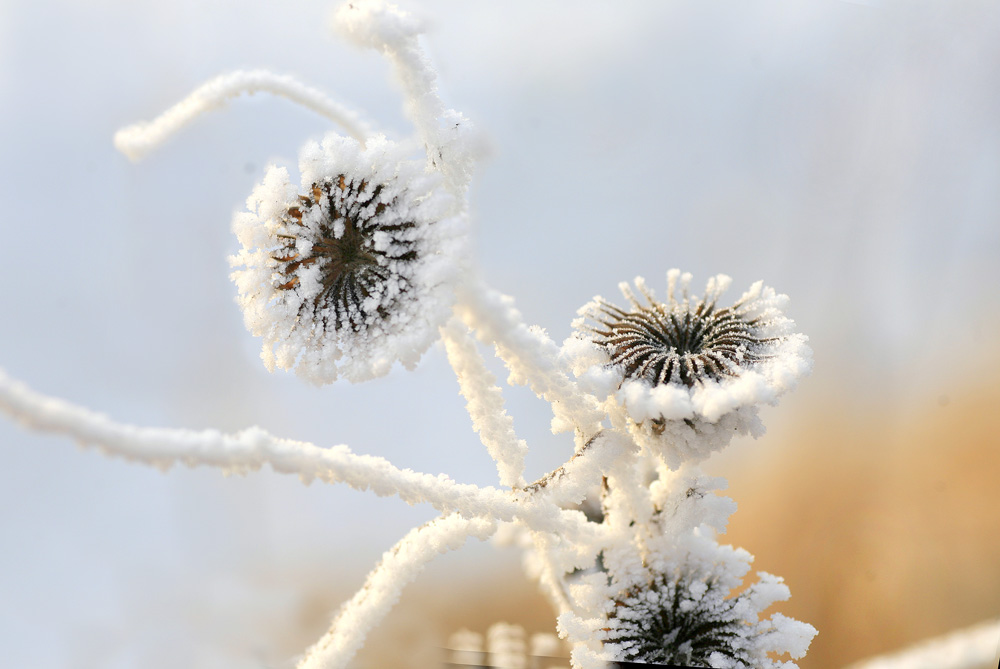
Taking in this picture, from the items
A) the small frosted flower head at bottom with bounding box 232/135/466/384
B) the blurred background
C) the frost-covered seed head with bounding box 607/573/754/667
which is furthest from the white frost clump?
the blurred background

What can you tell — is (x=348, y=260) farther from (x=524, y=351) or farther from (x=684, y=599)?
(x=684, y=599)

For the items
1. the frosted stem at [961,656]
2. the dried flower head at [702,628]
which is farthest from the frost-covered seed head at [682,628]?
the frosted stem at [961,656]

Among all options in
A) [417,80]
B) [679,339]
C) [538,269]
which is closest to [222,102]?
[417,80]

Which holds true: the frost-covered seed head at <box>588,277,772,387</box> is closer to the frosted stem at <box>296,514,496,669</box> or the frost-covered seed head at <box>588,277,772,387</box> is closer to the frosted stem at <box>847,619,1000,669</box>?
the frosted stem at <box>296,514,496,669</box>

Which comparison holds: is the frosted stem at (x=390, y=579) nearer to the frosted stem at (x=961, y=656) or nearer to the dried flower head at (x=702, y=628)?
the dried flower head at (x=702, y=628)

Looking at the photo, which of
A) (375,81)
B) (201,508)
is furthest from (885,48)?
(201,508)

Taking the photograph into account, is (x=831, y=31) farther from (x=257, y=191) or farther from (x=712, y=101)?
(x=257, y=191)
